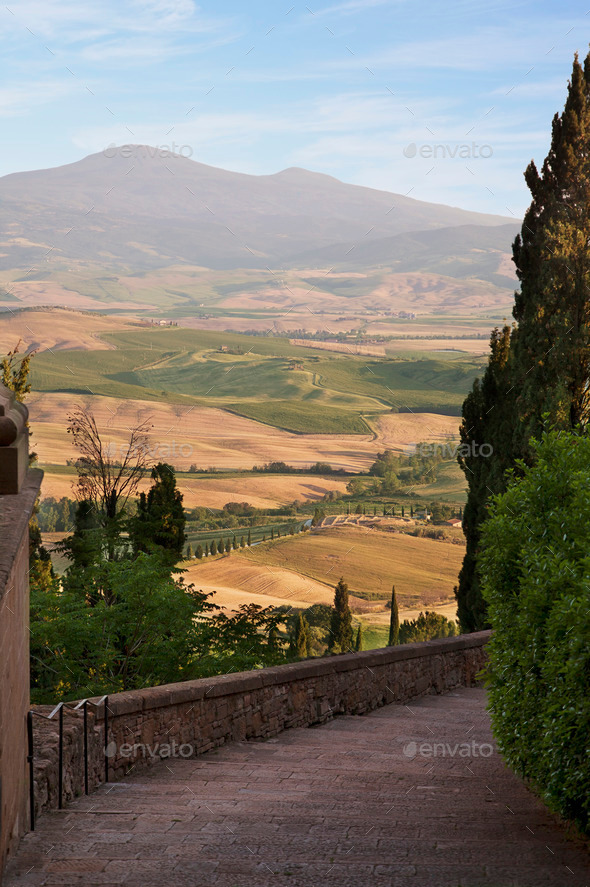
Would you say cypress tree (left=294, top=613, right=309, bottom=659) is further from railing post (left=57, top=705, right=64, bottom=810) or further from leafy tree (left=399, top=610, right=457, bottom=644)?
railing post (left=57, top=705, right=64, bottom=810)

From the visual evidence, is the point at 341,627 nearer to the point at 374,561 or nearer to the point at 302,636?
the point at 302,636

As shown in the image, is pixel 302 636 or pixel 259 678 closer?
pixel 259 678

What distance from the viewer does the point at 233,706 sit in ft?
21.7

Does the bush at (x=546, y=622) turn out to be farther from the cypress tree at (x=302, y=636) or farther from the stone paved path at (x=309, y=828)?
Result: the cypress tree at (x=302, y=636)

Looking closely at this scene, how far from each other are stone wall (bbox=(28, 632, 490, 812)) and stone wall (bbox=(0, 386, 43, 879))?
63 cm

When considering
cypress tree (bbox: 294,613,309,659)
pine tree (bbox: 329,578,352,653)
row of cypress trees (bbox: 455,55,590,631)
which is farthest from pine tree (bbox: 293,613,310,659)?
Answer: row of cypress trees (bbox: 455,55,590,631)

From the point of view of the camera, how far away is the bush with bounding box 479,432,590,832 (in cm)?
351

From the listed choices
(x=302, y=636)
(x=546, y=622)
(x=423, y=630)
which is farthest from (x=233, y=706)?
(x=423, y=630)

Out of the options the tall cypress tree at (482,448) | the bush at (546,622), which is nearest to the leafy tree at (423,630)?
the tall cypress tree at (482,448)

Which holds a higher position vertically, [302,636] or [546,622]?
[546,622]

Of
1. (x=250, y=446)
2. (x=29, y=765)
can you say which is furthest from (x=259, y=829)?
(x=250, y=446)

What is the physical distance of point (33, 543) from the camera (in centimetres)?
1608

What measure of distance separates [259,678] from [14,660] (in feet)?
11.5

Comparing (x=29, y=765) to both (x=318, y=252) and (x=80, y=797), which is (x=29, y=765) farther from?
(x=318, y=252)
